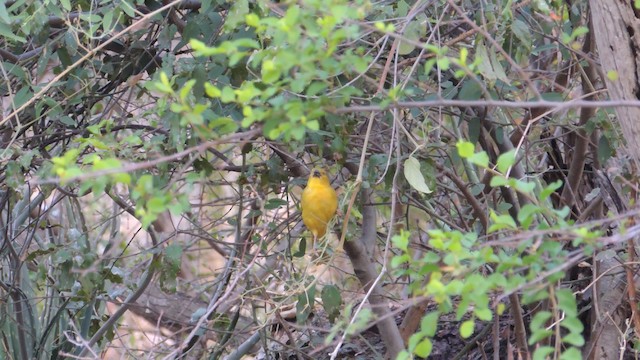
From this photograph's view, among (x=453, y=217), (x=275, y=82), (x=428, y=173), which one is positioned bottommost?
(x=453, y=217)

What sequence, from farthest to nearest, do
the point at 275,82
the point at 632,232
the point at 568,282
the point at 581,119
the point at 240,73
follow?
A: the point at 568,282
the point at 581,119
the point at 240,73
the point at 275,82
the point at 632,232

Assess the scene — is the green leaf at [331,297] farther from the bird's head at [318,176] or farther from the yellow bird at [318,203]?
the bird's head at [318,176]

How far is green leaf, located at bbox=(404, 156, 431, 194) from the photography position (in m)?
2.83

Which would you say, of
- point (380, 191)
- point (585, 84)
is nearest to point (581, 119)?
point (585, 84)

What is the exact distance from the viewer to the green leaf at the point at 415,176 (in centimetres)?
283

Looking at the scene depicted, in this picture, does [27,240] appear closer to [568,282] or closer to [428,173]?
[428,173]

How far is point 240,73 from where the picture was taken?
2.98 metres

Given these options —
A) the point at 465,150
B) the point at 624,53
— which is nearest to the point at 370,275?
the point at 624,53

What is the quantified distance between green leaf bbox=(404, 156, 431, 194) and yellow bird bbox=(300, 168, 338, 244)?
320 mm

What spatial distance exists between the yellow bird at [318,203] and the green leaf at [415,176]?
1.05 feet

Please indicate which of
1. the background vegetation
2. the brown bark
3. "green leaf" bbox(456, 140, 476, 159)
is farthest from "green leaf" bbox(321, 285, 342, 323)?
"green leaf" bbox(456, 140, 476, 159)

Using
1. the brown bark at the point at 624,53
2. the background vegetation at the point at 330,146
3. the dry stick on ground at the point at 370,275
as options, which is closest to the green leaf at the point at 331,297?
the background vegetation at the point at 330,146

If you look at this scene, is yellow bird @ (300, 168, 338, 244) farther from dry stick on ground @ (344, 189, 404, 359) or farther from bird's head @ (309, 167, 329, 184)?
dry stick on ground @ (344, 189, 404, 359)

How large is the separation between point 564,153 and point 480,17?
3.70ft
